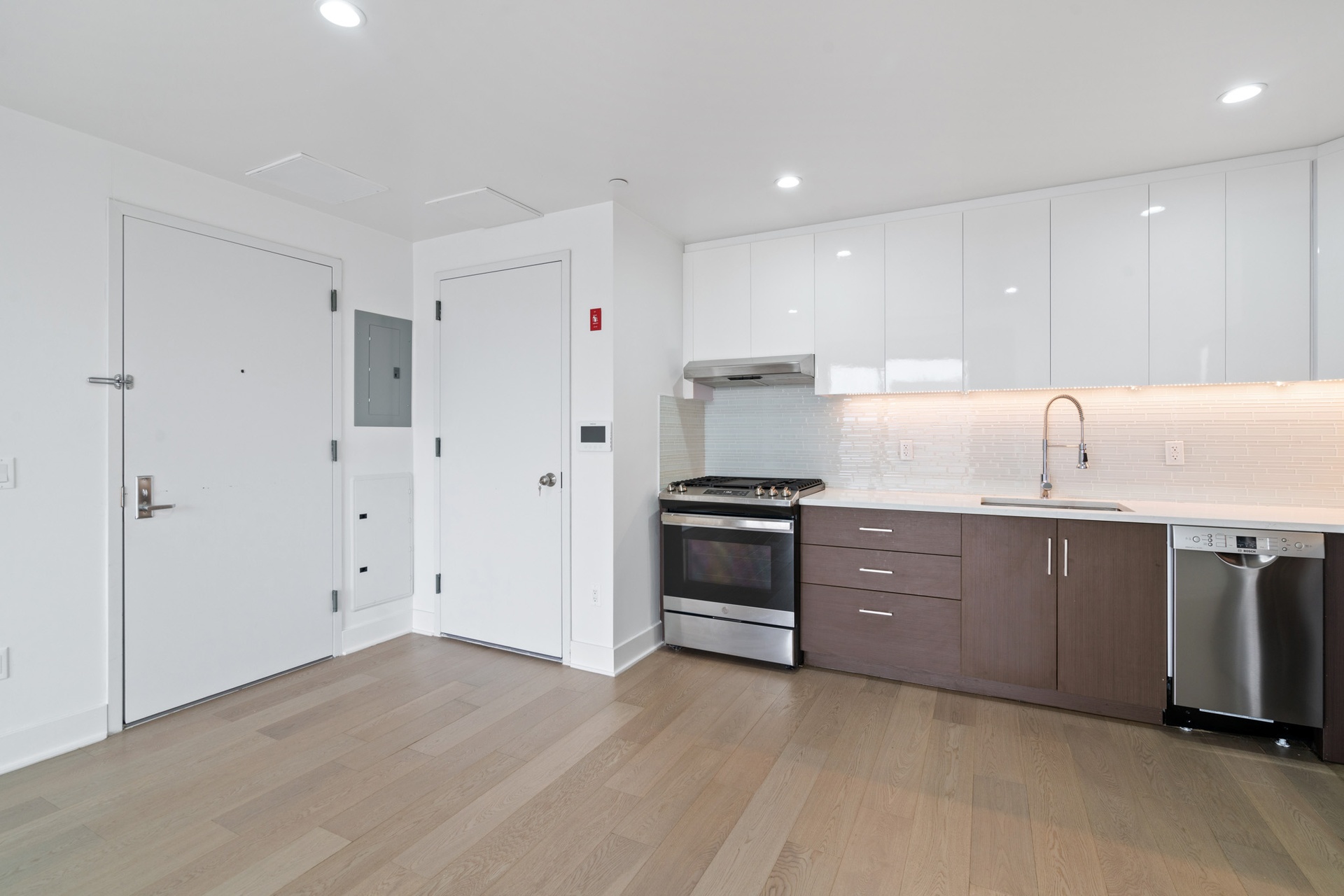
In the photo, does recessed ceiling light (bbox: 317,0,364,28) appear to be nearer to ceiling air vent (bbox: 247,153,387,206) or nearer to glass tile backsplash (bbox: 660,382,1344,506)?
ceiling air vent (bbox: 247,153,387,206)

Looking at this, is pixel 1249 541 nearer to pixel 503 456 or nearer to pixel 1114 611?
pixel 1114 611

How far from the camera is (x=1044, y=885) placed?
1.75 metres

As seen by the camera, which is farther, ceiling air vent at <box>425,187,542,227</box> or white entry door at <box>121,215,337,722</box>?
ceiling air vent at <box>425,187,542,227</box>

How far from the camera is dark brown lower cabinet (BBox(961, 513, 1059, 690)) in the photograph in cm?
287

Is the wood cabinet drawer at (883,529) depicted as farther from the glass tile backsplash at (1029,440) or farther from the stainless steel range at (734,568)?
the glass tile backsplash at (1029,440)

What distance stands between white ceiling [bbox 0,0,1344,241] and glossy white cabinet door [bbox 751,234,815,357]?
1.98 ft

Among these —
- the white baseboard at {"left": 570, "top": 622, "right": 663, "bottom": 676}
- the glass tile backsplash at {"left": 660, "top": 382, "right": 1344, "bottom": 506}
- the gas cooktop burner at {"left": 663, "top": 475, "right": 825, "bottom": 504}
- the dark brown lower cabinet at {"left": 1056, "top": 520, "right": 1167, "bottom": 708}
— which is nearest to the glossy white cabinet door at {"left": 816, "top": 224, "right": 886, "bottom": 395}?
the glass tile backsplash at {"left": 660, "top": 382, "right": 1344, "bottom": 506}

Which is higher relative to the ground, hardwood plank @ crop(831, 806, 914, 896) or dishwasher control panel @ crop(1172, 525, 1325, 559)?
dishwasher control panel @ crop(1172, 525, 1325, 559)

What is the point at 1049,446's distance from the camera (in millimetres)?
3387

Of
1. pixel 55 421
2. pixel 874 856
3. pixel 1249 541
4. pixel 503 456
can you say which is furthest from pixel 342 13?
pixel 1249 541

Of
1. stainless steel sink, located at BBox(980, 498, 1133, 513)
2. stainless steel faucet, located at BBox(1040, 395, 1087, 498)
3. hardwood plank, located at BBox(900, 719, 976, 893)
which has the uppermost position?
stainless steel faucet, located at BBox(1040, 395, 1087, 498)

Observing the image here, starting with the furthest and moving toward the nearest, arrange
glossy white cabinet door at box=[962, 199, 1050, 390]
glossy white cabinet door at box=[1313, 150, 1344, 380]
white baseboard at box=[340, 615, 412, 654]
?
white baseboard at box=[340, 615, 412, 654]
glossy white cabinet door at box=[962, 199, 1050, 390]
glossy white cabinet door at box=[1313, 150, 1344, 380]

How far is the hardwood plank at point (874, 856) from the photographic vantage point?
1.75 meters

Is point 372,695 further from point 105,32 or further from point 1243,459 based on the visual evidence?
point 1243,459
